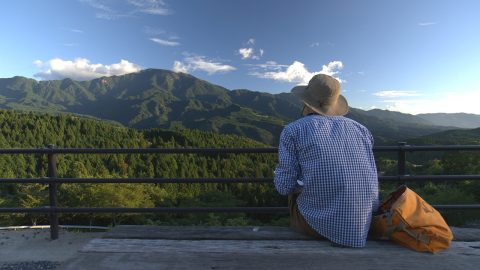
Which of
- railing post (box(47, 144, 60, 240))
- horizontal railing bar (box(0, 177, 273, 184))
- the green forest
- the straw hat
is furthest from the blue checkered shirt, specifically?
the green forest

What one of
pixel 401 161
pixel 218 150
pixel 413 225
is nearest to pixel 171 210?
pixel 218 150

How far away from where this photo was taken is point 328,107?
9.10ft

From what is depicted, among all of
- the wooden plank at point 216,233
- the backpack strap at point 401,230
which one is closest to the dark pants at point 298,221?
the wooden plank at point 216,233

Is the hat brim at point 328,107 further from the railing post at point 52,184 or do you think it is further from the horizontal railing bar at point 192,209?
the railing post at point 52,184

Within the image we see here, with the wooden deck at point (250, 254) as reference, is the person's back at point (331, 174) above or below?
above

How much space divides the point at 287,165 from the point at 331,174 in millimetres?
300

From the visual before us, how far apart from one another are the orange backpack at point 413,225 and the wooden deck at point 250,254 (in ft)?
0.19

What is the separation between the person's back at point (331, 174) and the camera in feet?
8.14

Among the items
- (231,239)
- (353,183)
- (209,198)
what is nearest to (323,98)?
(353,183)

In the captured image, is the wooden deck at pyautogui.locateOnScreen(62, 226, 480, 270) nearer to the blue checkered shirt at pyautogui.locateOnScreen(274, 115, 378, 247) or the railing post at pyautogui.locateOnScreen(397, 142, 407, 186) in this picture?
the blue checkered shirt at pyautogui.locateOnScreen(274, 115, 378, 247)

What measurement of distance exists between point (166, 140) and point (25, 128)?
34.7 m

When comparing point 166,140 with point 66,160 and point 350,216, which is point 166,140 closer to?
point 66,160

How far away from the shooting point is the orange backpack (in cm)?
241

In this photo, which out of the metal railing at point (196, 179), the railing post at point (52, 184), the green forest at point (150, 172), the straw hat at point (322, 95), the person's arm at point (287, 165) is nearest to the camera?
the person's arm at point (287, 165)
